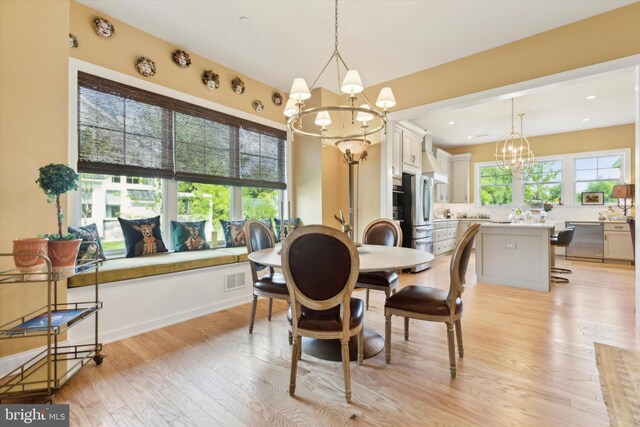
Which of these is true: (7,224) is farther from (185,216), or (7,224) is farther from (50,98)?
(185,216)

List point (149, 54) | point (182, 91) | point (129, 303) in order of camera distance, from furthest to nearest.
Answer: point (182, 91) < point (149, 54) < point (129, 303)

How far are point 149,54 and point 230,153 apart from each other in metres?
1.36

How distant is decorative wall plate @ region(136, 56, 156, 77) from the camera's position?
3.04 meters

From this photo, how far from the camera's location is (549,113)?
17.8 feet

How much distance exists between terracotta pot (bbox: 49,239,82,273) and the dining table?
108 cm

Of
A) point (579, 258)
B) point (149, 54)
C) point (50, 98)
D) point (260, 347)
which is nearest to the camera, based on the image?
point (50, 98)

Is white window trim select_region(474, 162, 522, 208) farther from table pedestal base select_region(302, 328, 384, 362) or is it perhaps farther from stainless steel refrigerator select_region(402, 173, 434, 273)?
table pedestal base select_region(302, 328, 384, 362)

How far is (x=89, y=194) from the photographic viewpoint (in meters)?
2.91

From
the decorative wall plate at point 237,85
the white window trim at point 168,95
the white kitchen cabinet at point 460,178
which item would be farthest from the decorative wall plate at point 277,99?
the white kitchen cabinet at point 460,178

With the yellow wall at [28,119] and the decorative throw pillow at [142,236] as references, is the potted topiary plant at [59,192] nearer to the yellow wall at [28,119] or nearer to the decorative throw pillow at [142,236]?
the yellow wall at [28,119]

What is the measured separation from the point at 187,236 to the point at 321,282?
2.41m

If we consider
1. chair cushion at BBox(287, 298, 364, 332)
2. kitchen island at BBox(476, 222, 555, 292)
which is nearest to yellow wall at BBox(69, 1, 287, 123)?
chair cushion at BBox(287, 298, 364, 332)

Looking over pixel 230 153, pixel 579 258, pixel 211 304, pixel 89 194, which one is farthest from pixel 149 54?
pixel 579 258

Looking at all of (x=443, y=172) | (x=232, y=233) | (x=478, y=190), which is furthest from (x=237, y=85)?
(x=478, y=190)
